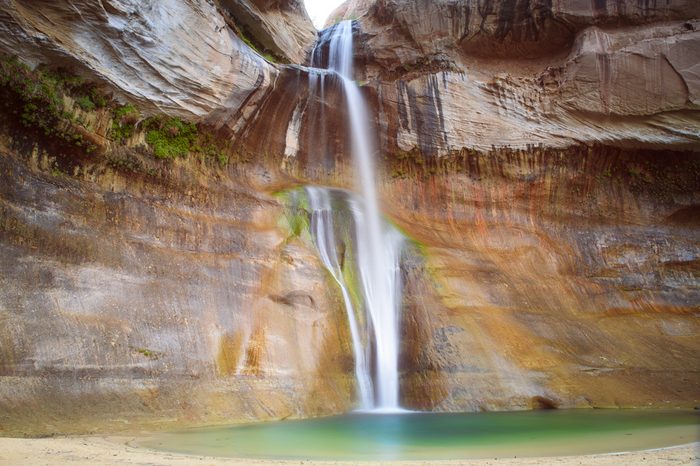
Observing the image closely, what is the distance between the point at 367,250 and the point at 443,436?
6.55m

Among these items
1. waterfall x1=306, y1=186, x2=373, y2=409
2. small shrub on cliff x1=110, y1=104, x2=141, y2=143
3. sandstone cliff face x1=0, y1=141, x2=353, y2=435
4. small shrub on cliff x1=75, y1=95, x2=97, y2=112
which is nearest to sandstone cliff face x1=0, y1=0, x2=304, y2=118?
small shrub on cliff x1=110, y1=104, x2=141, y2=143

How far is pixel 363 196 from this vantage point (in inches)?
645

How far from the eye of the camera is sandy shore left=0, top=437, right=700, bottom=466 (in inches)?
211

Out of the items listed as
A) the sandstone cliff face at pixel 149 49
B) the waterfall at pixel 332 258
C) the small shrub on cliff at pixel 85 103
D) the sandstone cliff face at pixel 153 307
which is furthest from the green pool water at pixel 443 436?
the sandstone cliff face at pixel 149 49

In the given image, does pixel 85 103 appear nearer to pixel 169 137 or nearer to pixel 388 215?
pixel 169 137

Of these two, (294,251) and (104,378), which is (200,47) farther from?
(104,378)

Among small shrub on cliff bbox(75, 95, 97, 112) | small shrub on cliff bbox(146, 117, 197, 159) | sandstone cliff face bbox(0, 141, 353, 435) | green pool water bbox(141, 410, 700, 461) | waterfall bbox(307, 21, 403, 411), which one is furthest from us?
small shrub on cliff bbox(146, 117, 197, 159)

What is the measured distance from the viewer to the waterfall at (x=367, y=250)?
12141mm

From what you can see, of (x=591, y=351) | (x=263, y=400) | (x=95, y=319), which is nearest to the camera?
(x=95, y=319)

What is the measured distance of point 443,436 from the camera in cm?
838

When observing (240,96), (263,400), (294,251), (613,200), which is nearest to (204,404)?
(263,400)

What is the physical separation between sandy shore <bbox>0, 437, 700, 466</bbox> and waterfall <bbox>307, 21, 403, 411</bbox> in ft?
20.1

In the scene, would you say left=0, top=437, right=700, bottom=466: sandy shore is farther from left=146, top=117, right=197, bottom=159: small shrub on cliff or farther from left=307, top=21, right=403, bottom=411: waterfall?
left=146, top=117, right=197, bottom=159: small shrub on cliff

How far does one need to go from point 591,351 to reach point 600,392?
105 cm
